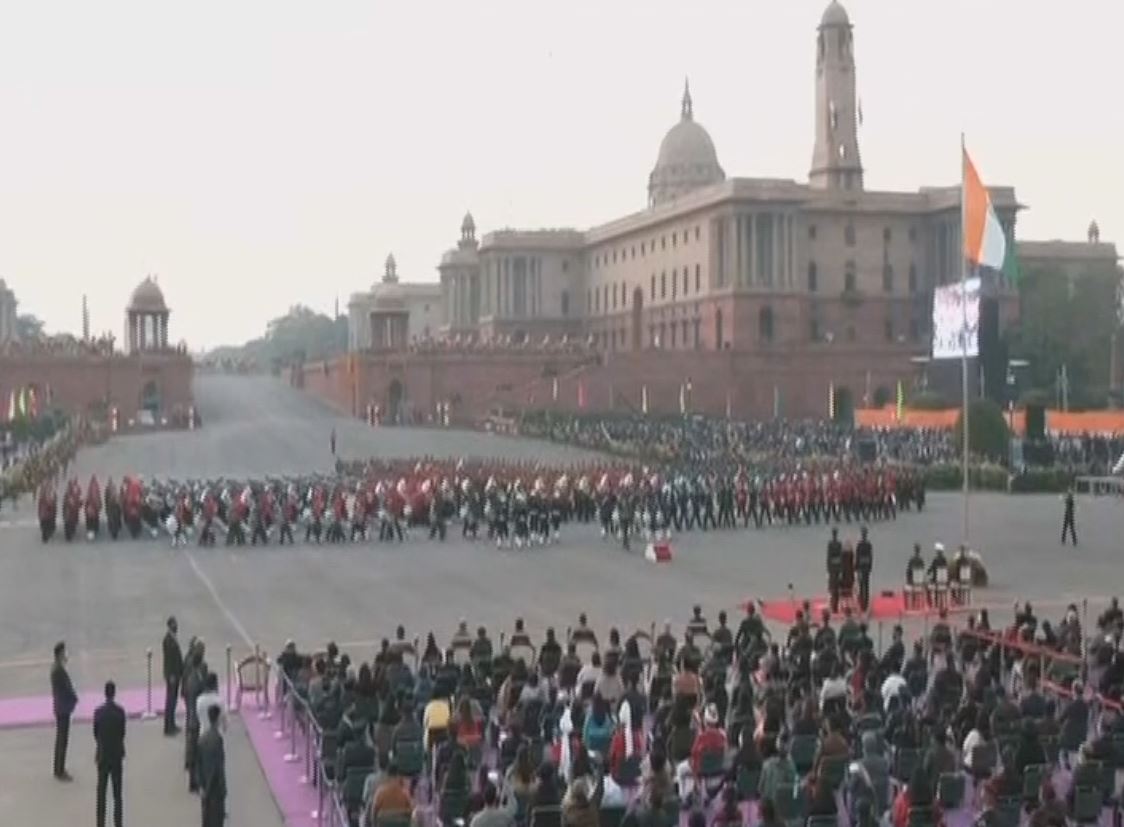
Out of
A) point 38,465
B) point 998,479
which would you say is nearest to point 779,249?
point 998,479

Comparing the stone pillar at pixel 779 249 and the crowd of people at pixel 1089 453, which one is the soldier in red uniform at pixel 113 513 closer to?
the crowd of people at pixel 1089 453

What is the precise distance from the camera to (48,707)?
1920cm

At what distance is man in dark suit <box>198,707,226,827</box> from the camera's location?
13.3 metres

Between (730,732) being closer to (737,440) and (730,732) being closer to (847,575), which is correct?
(847,575)

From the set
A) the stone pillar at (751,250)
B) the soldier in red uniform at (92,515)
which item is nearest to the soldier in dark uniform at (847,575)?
the soldier in red uniform at (92,515)

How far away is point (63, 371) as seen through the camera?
3430 inches

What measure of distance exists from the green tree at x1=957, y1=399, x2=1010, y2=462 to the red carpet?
29.4 meters

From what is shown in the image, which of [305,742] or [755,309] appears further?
[755,309]

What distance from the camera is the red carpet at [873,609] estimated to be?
2522 centimetres

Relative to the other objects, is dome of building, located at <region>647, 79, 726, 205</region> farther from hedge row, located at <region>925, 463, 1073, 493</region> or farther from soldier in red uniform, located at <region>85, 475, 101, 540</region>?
soldier in red uniform, located at <region>85, 475, 101, 540</region>

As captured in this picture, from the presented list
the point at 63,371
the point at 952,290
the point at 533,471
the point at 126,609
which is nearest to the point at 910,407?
the point at 952,290

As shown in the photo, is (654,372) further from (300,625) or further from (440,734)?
(440,734)

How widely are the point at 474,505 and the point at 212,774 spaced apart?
81.0 feet

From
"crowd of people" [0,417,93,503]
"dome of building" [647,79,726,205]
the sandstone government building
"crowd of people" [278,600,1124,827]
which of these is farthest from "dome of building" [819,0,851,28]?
"crowd of people" [278,600,1124,827]
